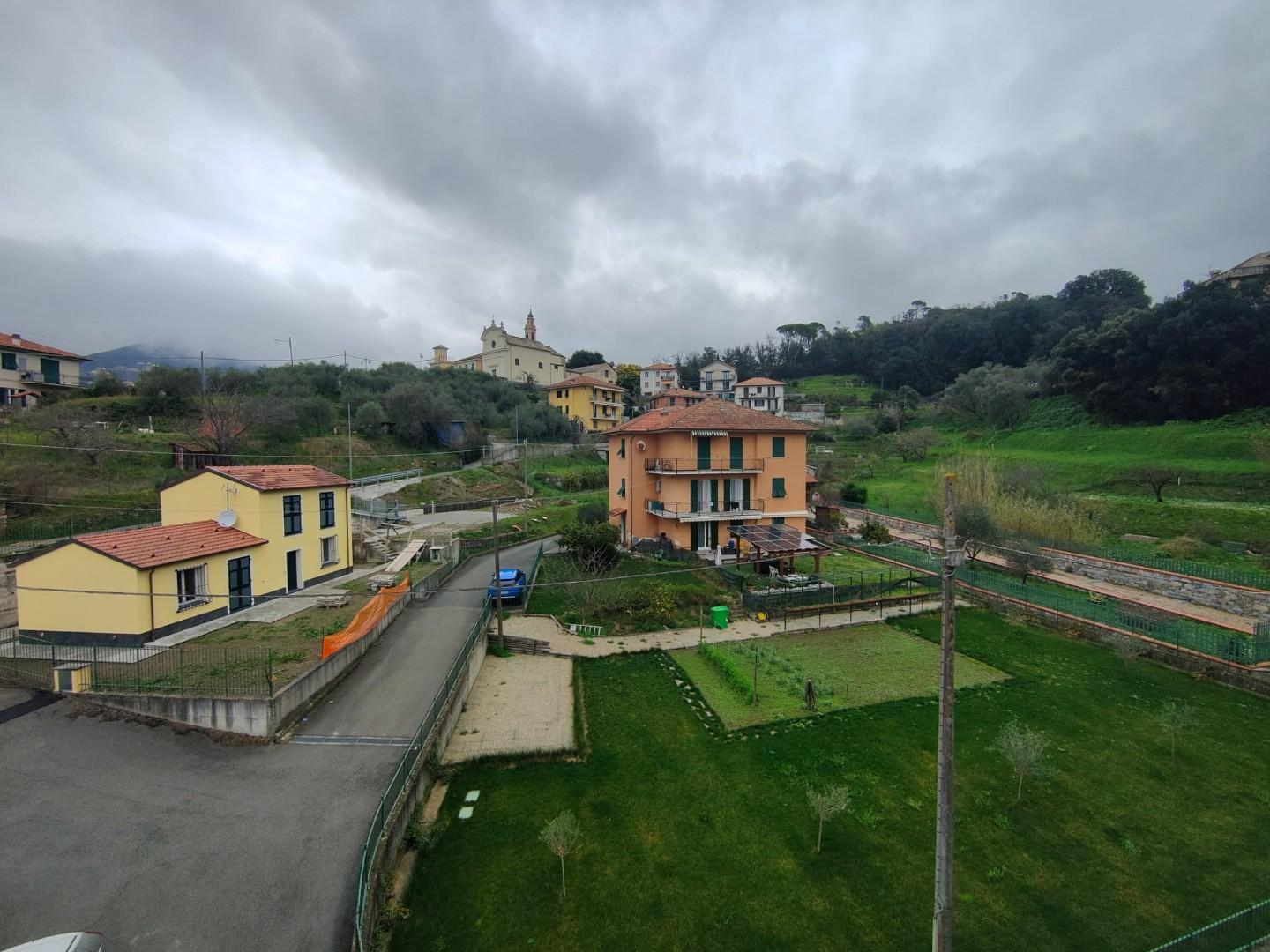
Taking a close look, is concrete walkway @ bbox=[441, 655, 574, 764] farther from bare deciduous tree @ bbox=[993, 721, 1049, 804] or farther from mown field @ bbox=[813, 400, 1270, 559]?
mown field @ bbox=[813, 400, 1270, 559]

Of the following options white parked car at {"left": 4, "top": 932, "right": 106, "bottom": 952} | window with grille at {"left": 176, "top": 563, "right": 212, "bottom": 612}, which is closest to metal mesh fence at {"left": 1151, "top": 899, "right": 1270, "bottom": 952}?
white parked car at {"left": 4, "top": 932, "right": 106, "bottom": 952}

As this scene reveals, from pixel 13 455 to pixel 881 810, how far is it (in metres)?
41.1

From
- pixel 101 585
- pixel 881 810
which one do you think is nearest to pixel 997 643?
pixel 881 810

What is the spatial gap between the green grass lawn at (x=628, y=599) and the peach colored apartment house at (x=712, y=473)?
3.95 m

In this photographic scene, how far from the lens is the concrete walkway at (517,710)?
12672 millimetres

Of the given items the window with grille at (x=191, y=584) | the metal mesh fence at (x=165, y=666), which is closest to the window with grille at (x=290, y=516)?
the window with grille at (x=191, y=584)

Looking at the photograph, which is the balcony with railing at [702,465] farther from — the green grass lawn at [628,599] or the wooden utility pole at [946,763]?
the wooden utility pole at [946,763]

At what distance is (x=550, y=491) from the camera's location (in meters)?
46.1

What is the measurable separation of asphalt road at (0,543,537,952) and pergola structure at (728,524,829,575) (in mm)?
15553

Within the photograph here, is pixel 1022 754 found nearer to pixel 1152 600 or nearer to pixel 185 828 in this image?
pixel 185 828

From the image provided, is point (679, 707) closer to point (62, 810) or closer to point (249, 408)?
point (62, 810)

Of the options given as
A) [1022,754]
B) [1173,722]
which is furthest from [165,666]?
[1173,722]

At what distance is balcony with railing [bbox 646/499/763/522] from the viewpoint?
27.6m

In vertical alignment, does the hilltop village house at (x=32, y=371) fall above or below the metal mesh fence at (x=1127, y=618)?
above
